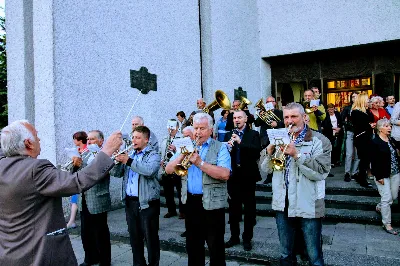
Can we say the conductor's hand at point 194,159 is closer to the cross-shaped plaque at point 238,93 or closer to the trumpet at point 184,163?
the trumpet at point 184,163

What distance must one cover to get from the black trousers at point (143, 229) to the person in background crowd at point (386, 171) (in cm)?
352

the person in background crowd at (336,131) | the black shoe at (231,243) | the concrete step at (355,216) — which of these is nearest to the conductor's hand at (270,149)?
the black shoe at (231,243)

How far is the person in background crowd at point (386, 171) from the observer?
206 inches

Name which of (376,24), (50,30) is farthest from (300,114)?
(376,24)

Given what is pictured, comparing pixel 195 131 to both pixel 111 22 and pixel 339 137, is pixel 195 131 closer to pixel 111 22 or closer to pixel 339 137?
pixel 111 22

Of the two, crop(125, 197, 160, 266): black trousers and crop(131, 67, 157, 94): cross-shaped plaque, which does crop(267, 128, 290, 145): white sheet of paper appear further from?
crop(131, 67, 157, 94): cross-shaped plaque

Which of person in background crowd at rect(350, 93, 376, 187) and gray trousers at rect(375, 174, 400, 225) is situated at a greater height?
person in background crowd at rect(350, 93, 376, 187)

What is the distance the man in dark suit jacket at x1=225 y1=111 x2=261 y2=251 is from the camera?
502 centimetres

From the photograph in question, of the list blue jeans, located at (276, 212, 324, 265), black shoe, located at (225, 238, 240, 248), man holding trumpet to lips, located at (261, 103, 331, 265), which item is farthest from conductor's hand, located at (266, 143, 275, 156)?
black shoe, located at (225, 238, 240, 248)

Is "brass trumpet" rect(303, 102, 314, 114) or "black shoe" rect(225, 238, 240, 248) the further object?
"brass trumpet" rect(303, 102, 314, 114)

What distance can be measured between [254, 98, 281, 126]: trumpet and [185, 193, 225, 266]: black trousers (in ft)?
12.4

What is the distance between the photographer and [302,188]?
3.48 m

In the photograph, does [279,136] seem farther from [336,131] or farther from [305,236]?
[336,131]

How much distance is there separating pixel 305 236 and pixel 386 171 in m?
2.52
